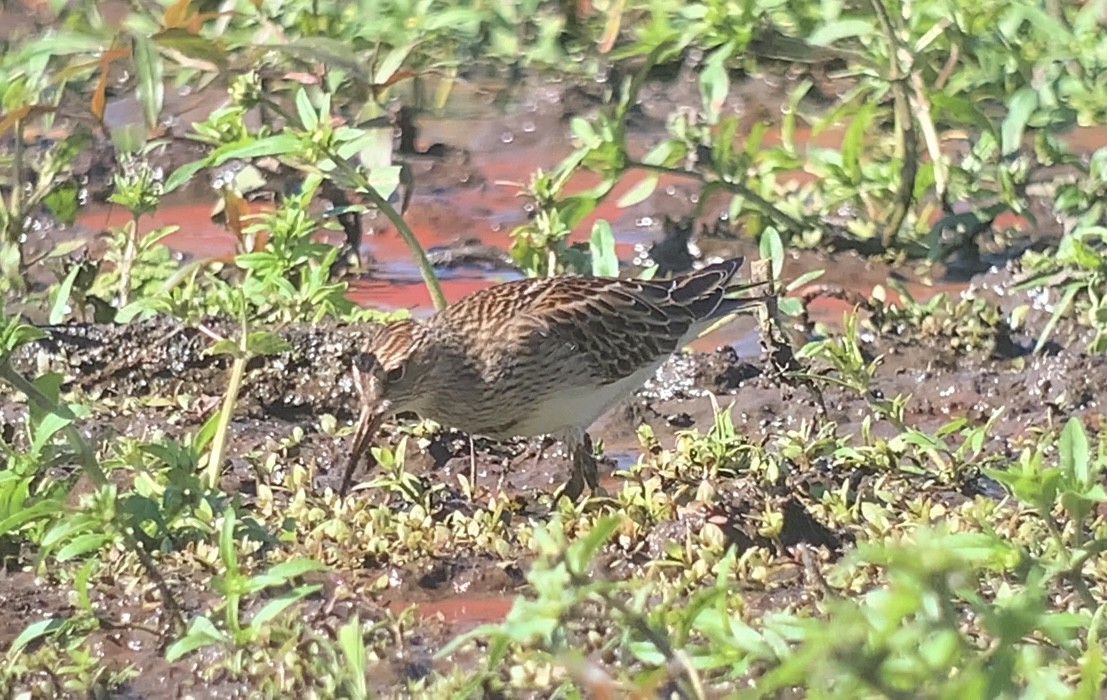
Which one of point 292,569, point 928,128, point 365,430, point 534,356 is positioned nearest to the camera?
point 292,569

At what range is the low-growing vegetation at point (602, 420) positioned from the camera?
165 inches

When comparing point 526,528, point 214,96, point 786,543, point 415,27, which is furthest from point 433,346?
point 214,96

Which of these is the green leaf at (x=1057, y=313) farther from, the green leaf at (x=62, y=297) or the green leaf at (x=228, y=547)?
the green leaf at (x=228, y=547)

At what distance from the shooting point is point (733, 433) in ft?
20.0

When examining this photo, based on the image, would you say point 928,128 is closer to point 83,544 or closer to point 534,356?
point 534,356

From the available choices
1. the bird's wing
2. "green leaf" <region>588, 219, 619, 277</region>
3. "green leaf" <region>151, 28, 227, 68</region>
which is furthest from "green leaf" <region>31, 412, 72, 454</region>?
"green leaf" <region>588, 219, 619, 277</region>

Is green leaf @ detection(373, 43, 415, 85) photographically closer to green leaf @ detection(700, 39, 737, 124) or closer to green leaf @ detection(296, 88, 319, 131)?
green leaf @ detection(296, 88, 319, 131)

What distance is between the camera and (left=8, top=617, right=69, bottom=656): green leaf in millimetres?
4571

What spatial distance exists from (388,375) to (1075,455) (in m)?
2.52

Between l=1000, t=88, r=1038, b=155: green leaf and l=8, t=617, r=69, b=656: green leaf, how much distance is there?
3.87 metres

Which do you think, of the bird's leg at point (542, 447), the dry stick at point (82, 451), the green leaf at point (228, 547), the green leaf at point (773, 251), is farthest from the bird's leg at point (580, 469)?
the green leaf at point (228, 547)

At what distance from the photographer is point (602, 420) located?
7.06 metres

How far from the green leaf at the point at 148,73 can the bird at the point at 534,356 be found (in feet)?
3.43

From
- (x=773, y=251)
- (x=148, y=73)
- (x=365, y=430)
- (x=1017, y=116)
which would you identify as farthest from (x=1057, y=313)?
(x=148, y=73)
